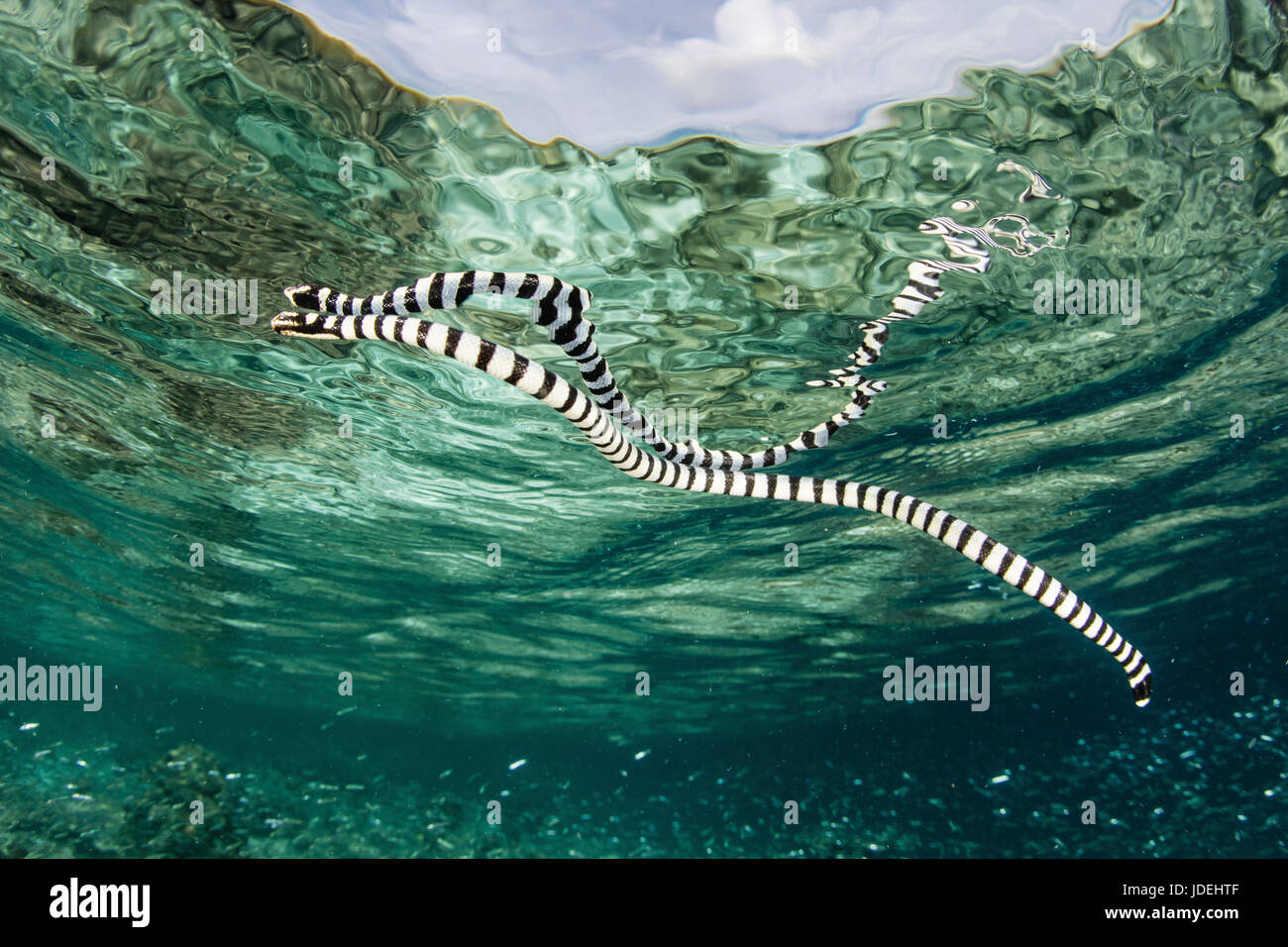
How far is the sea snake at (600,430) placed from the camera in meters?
4.96

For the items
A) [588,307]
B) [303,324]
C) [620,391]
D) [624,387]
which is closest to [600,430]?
[588,307]

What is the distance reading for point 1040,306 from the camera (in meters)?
8.69

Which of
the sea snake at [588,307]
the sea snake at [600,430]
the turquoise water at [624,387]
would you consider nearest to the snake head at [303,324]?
the sea snake at [600,430]

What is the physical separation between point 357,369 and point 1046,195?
8467 millimetres

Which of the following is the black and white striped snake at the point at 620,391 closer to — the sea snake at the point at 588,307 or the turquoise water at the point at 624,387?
the sea snake at the point at 588,307

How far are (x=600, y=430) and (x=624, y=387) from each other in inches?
172

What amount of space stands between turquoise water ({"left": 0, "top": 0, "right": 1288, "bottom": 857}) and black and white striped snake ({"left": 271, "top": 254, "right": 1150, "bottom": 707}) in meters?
0.47

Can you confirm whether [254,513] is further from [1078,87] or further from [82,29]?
[1078,87]

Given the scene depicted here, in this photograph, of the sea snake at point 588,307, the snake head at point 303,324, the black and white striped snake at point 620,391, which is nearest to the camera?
the sea snake at point 588,307

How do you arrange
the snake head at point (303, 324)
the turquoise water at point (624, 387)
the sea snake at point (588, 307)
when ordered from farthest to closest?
the turquoise water at point (624, 387), the snake head at point (303, 324), the sea snake at point (588, 307)

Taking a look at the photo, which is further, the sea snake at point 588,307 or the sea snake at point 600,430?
the sea snake at point 600,430

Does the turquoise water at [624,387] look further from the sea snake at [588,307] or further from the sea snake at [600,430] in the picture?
the sea snake at [600,430]

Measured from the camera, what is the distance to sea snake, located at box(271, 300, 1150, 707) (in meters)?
4.96

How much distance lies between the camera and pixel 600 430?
6016 mm
